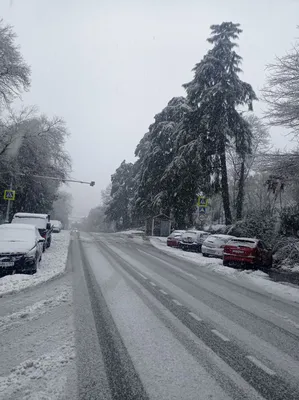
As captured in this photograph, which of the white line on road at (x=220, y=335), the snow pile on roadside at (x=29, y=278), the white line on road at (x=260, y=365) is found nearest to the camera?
the white line on road at (x=260, y=365)

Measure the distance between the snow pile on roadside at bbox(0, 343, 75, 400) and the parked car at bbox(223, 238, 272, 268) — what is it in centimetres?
1389

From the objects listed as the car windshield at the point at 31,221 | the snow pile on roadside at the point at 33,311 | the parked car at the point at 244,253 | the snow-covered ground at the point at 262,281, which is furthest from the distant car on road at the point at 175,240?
the snow pile on roadside at the point at 33,311

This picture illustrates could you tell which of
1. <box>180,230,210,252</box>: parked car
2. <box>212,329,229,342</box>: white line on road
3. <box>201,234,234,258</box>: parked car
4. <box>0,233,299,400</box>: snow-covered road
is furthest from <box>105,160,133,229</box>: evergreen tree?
<box>212,329,229,342</box>: white line on road

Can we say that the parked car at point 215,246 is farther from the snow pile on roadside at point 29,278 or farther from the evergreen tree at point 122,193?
the evergreen tree at point 122,193

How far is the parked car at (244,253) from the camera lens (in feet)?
57.1

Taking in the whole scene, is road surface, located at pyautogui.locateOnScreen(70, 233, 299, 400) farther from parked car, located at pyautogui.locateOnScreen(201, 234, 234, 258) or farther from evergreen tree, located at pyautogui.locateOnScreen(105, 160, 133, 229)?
evergreen tree, located at pyautogui.locateOnScreen(105, 160, 133, 229)

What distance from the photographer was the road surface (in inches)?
156

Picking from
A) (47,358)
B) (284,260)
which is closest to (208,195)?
(284,260)

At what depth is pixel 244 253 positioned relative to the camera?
1747 centimetres

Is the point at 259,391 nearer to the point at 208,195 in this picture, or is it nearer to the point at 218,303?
the point at 218,303

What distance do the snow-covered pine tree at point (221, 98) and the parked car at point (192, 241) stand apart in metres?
4.19

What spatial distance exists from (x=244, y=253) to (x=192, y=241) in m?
9.12

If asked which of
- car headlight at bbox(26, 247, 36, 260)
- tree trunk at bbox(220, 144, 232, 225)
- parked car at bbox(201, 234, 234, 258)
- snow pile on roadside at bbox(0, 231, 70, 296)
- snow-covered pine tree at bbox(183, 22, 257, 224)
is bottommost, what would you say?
snow pile on roadside at bbox(0, 231, 70, 296)

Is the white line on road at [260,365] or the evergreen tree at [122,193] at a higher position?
the evergreen tree at [122,193]
